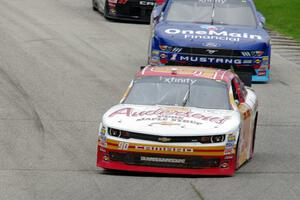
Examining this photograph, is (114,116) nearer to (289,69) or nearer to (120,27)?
(289,69)

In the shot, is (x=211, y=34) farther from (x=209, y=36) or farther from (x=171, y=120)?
(x=171, y=120)

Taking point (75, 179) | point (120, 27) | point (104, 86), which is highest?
point (75, 179)

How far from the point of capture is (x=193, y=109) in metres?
13.5

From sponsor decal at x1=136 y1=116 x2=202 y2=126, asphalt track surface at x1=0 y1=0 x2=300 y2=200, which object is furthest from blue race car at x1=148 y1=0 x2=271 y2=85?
sponsor decal at x1=136 y1=116 x2=202 y2=126

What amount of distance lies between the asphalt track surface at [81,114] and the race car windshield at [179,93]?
919 mm

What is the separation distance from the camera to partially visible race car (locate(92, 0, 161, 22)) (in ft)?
96.0

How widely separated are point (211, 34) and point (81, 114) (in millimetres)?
4417

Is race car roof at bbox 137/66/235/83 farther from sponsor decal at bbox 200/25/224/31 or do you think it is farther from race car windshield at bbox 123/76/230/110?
sponsor decal at bbox 200/25/224/31

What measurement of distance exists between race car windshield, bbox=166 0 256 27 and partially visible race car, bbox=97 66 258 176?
8.03 m

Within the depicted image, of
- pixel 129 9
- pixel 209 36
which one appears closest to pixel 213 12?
pixel 209 36

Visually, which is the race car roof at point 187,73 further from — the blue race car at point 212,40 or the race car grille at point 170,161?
the blue race car at point 212,40

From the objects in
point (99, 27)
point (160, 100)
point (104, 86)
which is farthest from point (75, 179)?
point (99, 27)

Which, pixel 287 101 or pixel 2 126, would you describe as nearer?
pixel 2 126

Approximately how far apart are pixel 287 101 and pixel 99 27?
970 cm
